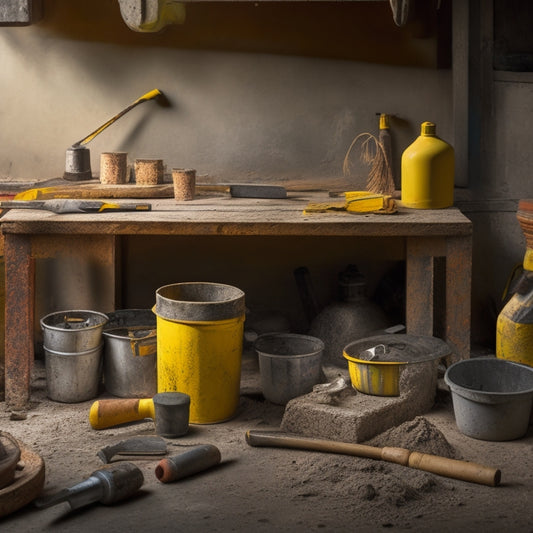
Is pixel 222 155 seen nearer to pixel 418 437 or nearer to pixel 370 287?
pixel 370 287

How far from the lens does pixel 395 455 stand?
397 centimetres

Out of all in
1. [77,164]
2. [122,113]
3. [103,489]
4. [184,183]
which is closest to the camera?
[103,489]

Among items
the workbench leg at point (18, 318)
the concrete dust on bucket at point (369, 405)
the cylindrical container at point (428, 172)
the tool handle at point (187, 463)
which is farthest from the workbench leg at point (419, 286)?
the workbench leg at point (18, 318)

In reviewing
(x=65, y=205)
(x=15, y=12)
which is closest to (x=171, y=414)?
(x=65, y=205)

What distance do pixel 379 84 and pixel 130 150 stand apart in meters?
1.50

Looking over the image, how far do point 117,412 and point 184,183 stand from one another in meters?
1.31

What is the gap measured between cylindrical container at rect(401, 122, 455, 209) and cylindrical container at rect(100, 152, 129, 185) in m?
1.55

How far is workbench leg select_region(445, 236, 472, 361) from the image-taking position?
475cm

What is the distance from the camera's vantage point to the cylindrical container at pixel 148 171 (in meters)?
5.33

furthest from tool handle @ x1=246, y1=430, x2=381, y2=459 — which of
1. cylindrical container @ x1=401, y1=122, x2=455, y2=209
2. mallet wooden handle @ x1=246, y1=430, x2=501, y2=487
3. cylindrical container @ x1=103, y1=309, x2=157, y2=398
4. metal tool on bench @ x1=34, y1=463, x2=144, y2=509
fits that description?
cylindrical container @ x1=401, y1=122, x2=455, y2=209

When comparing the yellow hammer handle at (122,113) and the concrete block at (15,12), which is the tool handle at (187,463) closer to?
the yellow hammer handle at (122,113)

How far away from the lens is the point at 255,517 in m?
3.58

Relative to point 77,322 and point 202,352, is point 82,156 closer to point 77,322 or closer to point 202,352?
point 77,322

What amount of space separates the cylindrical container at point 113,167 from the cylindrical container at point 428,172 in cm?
155
